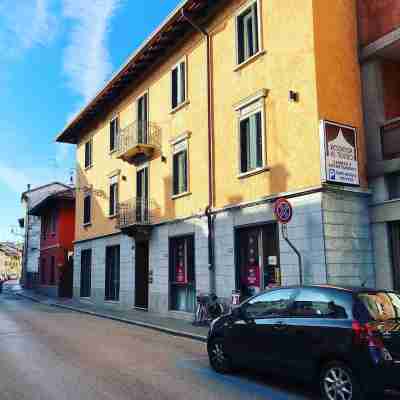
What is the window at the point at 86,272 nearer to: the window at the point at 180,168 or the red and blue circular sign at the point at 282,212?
the window at the point at 180,168

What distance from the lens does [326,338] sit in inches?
237

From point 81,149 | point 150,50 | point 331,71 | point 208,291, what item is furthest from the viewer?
point 81,149

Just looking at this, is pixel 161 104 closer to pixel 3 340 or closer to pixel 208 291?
pixel 208 291

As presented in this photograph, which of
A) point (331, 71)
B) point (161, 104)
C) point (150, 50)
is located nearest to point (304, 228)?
point (331, 71)

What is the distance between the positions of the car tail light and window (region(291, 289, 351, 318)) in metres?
0.32

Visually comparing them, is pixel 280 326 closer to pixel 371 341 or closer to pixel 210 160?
pixel 371 341

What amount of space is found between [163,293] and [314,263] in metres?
7.56

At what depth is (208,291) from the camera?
14500mm

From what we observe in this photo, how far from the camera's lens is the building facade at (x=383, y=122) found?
36.8ft

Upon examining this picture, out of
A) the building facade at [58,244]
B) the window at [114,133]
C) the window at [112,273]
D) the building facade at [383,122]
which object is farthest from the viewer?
the building facade at [58,244]

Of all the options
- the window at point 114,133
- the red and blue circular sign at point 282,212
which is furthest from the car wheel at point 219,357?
the window at point 114,133

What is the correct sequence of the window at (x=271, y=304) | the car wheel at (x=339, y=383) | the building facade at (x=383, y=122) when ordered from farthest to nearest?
the building facade at (x=383, y=122) < the window at (x=271, y=304) < the car wheel at (x=339, y=383)

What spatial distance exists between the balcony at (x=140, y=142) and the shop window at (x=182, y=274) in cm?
391

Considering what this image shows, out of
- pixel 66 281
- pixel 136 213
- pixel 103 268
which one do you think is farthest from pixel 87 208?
pixel 66 281
